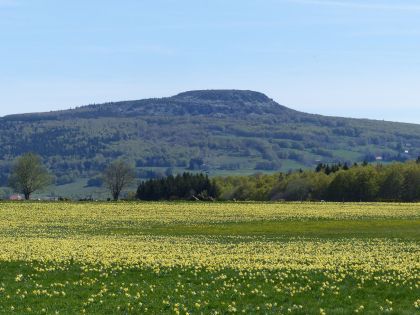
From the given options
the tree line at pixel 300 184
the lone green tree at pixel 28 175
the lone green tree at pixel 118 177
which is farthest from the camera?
the lone green tree at pixel 118 177

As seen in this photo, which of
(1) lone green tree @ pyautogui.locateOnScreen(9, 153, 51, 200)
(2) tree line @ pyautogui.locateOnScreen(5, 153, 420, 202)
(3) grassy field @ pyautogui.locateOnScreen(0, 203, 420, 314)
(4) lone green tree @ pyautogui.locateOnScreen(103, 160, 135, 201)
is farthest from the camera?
(4) lone green tree @ pyautogui.locateOnScreen(103, 160, 135, 201)

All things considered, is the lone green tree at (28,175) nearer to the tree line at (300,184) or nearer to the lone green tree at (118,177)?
the tree line at (300,184)

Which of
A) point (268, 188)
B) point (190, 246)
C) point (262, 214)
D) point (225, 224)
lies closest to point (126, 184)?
point (268, 188)

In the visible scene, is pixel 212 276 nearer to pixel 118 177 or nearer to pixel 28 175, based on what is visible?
pixel 28 175

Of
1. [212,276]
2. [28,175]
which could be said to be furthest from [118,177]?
[212,276]

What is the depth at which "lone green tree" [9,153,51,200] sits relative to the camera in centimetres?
16725

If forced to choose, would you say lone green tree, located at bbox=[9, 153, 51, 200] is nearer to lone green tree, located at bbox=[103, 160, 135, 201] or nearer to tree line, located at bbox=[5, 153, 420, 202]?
tree line, located at bbox=[5, 153, 420, 202]

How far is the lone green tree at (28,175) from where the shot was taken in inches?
6585

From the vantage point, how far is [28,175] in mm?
167500

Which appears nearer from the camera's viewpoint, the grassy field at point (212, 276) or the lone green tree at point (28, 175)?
the grassy field at point (212, 276)

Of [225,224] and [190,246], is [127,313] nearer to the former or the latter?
[190,246]

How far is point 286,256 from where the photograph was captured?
37594 millimetres

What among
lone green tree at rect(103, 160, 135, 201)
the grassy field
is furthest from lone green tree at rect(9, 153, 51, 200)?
the grassy field

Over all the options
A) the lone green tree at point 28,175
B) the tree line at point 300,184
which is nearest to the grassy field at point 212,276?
the tree line at point 300,184
